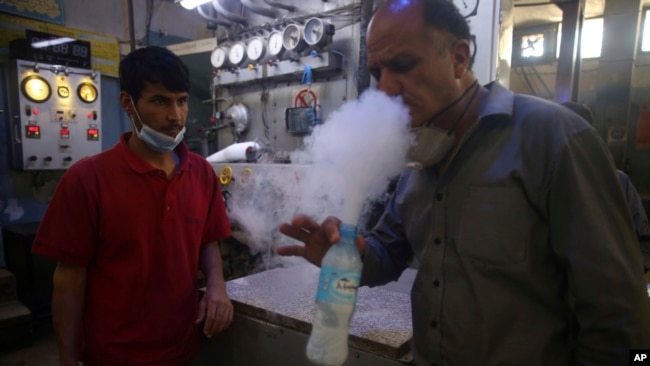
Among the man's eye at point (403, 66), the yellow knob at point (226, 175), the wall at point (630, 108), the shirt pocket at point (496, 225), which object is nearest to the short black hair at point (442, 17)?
the man's eye at point (403, 66)

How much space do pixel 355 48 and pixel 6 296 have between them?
439 centimetres

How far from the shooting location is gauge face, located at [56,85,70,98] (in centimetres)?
514

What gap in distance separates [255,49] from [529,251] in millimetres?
4314

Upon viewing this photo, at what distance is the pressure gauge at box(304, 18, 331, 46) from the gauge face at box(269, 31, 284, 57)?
44cm

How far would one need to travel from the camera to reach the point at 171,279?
5.15 feet

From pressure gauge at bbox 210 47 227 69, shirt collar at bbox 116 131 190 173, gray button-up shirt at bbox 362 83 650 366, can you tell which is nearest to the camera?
gray button-up shirt at bbox 362 83 650 366

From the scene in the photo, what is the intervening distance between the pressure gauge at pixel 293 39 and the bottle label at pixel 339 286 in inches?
141

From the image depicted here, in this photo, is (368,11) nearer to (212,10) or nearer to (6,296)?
(212,10)

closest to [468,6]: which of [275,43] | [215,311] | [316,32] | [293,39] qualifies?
[316,32]

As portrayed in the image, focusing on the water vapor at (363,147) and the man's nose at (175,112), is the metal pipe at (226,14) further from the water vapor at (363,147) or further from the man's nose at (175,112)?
the water vapor at (363,147)

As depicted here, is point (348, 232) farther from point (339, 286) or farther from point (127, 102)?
point (127, 102)

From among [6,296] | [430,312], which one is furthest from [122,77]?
[6,296]

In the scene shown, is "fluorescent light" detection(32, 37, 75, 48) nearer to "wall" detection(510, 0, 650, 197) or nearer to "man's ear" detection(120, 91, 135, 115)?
"man's ear" detection(120, 91, 135, 115)

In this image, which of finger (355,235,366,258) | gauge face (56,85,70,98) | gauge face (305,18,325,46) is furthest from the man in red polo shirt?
gauge face (56,85,70,98)
